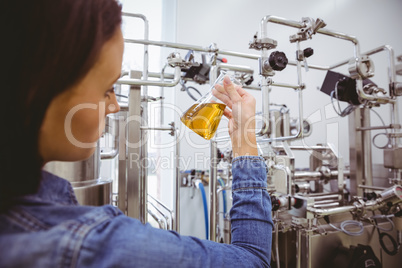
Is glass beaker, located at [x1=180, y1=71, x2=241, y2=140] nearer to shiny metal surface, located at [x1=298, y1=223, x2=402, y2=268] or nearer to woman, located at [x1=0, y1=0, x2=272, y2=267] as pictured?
woman, located at [x1=0, y1=0, x2=272, y2=267]

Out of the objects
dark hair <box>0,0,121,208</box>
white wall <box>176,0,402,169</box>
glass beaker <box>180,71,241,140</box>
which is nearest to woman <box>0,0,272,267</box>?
dark hair <box>0,0,121,208</box>

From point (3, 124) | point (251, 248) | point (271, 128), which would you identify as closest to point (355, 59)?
point (271, 128)

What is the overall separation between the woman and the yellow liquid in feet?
1.27

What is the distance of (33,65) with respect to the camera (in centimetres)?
27

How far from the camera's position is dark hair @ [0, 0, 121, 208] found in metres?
0.26

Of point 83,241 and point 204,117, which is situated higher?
point 204,117

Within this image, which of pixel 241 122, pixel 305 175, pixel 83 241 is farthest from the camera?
pixel 305 175

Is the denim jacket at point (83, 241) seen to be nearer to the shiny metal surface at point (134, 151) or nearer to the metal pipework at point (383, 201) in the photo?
the shiny metal surface at point (134, 151)

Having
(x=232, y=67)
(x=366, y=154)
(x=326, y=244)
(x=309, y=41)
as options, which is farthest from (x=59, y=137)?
(x=309, y=41)

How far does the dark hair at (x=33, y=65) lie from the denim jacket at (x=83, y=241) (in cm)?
4

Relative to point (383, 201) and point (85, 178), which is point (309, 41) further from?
point (85, 178)

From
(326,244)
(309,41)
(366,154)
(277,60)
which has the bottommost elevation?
(326,244)

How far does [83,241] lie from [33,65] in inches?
8.0

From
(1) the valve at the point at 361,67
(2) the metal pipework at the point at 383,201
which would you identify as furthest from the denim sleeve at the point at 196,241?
(1) the valve at the point at 361,67
